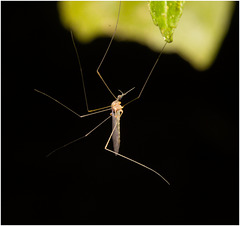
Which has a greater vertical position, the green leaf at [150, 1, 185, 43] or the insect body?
the insect body

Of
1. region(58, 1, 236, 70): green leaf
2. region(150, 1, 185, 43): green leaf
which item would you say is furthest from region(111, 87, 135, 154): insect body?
region(150, 1, 185, 43): green leaf

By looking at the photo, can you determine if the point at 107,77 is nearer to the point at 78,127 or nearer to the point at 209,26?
the point at 78,127

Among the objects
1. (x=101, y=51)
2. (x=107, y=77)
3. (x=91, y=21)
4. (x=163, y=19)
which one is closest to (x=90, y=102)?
(x=107, y=77)

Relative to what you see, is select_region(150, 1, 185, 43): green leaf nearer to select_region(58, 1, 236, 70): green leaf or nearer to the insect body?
select_region(58, 1, 236, 70): green leaf

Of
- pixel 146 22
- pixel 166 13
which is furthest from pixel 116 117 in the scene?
pixel 166 13

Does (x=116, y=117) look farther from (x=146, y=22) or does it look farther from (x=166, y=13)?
(x=166, y=13)

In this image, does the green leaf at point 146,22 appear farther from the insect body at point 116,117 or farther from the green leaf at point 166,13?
the insect body at point 116,117
